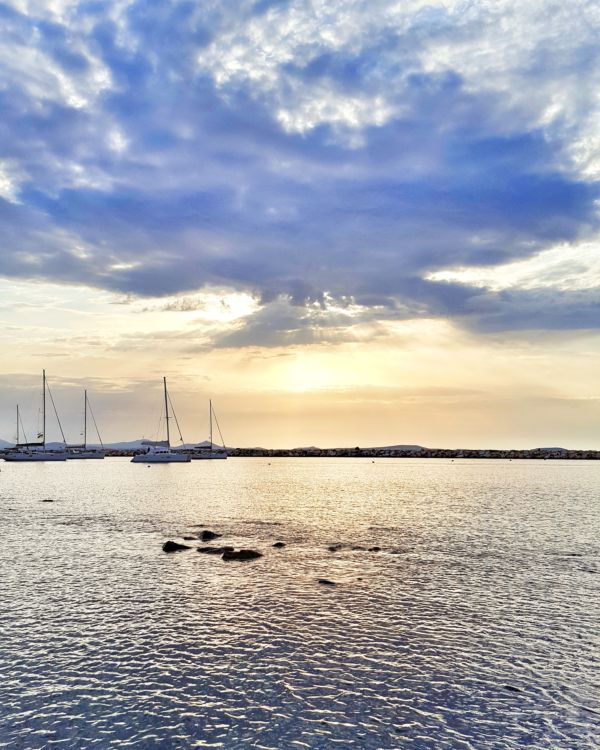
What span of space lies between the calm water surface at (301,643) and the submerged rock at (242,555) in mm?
1473

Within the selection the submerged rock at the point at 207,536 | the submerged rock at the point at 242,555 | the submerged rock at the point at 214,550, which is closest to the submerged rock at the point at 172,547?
the submerged rock at the point at 214,550

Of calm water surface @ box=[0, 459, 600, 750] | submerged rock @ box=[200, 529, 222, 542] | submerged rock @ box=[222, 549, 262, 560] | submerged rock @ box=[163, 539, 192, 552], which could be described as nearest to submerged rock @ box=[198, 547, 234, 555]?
calm water surface @ box=[0, 459, 600, 750]

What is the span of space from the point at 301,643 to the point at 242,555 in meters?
15.8

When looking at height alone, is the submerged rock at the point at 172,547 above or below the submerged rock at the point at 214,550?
above

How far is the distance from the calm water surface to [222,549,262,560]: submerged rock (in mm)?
1473

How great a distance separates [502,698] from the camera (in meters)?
16.1

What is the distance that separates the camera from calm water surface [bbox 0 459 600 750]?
14352 millimetres

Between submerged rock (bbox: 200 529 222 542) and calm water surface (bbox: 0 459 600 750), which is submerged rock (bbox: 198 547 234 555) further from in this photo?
submerged rock (bbox: 200 529 222 542)

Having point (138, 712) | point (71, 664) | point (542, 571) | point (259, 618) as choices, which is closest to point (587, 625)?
point (542, 571)

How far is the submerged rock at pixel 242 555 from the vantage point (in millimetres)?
35344

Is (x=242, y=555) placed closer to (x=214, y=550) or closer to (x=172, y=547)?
(x=214, y=550)

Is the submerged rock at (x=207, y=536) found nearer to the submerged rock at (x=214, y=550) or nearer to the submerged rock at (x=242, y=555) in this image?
the submerged rock at (x=214, y=550)

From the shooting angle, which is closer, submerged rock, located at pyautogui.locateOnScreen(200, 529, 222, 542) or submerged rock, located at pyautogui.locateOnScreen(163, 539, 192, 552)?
submerged rock, located at pyautogui.locateOnScreen(163, 539, 192, 552)

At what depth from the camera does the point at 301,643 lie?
66.8 ft
